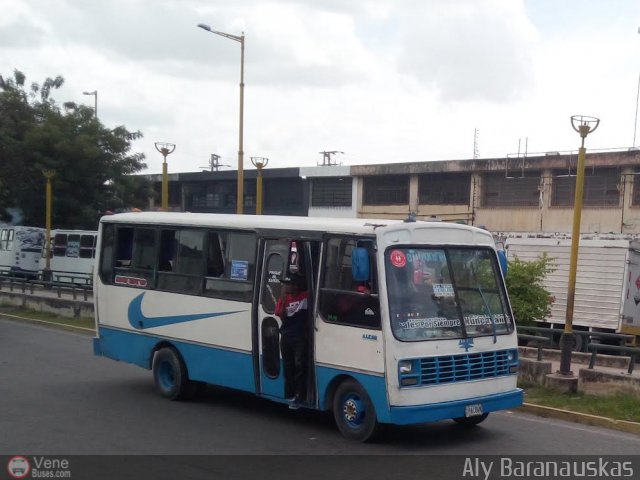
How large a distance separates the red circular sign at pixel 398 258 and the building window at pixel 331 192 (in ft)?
104

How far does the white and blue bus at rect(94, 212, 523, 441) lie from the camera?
28.0 feet

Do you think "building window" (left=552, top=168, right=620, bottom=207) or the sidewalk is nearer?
the sidewalk

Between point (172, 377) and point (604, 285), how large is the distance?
13.5 metres

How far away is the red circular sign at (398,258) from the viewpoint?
871 centimetres

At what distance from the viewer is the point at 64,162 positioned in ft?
140

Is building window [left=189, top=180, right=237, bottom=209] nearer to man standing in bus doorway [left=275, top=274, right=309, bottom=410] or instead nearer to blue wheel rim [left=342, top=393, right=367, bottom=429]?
man standing in bus doorway [left=275, top=274, right=309, bottom=410]

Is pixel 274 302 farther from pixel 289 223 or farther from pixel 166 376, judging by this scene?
pixel 166 376

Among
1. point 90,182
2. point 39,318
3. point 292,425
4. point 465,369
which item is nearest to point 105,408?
point 292,425

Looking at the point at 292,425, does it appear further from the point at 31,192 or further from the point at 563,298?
the point at 31,192

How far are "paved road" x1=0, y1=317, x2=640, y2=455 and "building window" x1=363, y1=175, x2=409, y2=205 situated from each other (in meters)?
26.5

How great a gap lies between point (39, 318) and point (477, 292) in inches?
719

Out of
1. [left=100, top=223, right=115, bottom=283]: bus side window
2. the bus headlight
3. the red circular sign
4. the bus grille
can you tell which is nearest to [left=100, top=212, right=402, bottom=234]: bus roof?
[left=100, top=223, right=115, bottom=283]: bus side window

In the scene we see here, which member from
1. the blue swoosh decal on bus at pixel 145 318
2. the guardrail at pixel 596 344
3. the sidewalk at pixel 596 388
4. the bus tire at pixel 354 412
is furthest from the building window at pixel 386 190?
the bus tire at pixel 354 412

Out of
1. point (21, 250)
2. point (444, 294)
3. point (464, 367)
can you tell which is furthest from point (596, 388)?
point (21, 250)
